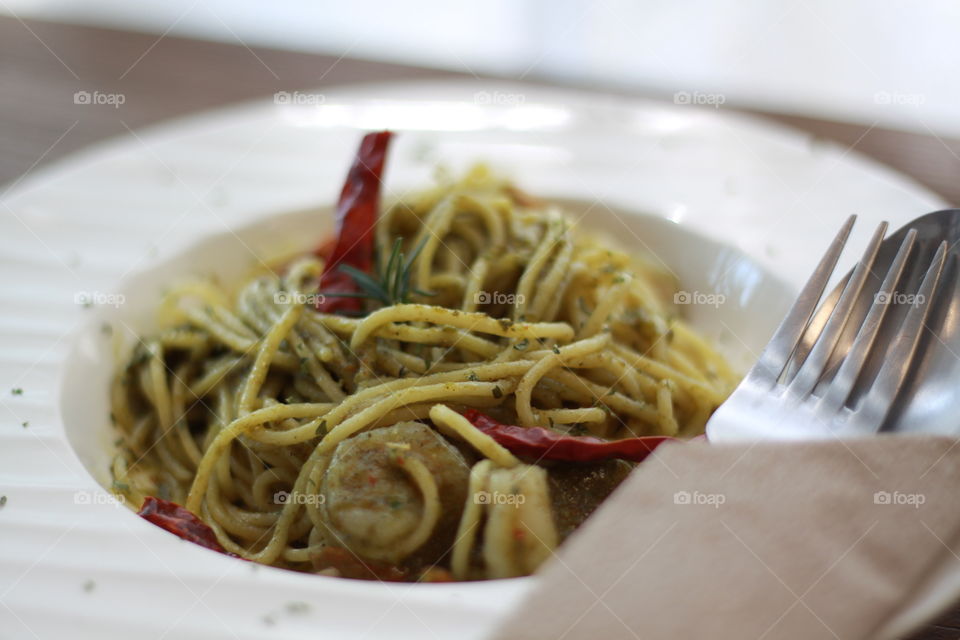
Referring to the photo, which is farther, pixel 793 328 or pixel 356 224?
pixel 356 224

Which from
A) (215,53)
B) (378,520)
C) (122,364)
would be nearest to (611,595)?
Answer: (378,520)

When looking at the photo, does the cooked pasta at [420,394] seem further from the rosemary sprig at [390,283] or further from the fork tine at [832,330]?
the fork tine at [832,330]

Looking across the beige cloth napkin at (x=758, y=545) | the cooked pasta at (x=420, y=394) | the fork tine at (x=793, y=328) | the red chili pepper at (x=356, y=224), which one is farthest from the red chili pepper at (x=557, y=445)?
the red chili pepper at (x=356, y=224)

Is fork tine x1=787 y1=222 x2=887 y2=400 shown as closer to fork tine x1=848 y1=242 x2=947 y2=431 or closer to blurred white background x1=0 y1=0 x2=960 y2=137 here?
fork tine x1=848 y1=242 x2=947 y2=431

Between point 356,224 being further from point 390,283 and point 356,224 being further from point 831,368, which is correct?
point 831,368

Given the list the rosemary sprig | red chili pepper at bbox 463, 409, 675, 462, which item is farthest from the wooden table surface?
red chili pepper at bbox 463, 409, 675, 462

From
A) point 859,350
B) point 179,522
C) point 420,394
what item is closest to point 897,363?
point 859,350

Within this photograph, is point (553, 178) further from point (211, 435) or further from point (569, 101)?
point (211, 435)
